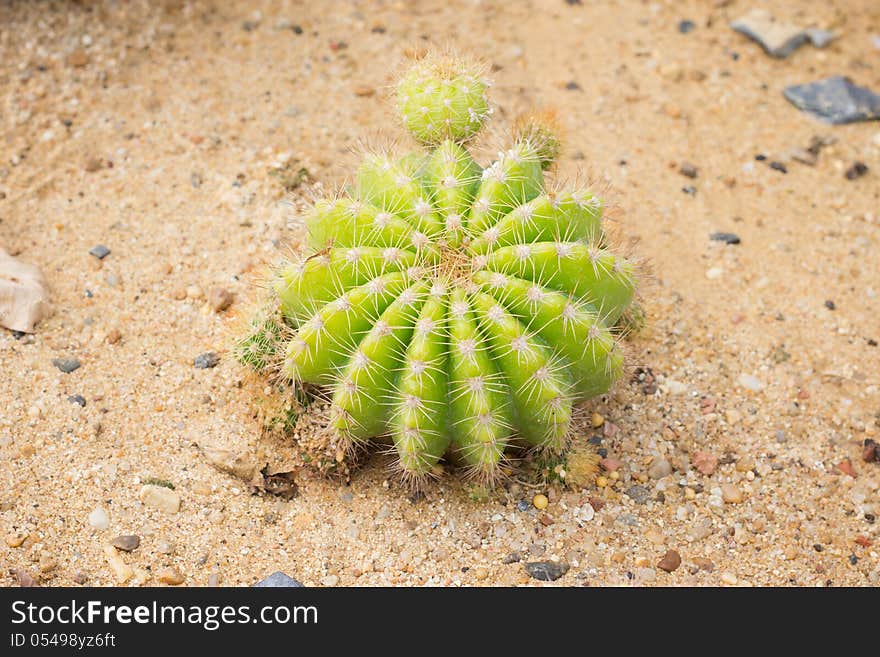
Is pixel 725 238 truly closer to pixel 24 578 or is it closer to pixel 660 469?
pixel 660 469

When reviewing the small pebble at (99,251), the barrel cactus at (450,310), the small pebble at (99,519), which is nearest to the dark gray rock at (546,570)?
the barrel cactus at (450,310)

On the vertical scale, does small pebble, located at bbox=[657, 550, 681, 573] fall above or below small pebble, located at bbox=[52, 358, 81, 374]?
below

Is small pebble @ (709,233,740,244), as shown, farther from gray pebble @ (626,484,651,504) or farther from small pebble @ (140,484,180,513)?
small pebble @ (140,484,180,513)

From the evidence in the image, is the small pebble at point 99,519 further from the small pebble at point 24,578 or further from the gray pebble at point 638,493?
the gray pebble at point 638,493

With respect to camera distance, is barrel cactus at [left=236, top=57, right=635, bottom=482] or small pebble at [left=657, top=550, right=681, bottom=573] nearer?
barrel cactus at [left=236, top=57, right=635, bottom=482]

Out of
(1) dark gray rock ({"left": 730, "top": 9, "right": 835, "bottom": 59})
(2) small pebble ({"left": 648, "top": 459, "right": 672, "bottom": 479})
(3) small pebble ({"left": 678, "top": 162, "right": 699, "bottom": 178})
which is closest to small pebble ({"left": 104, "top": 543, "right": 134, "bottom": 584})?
(2) small pebble ({"left": 648, "top": 459, "right": 672, "bottom": 479})

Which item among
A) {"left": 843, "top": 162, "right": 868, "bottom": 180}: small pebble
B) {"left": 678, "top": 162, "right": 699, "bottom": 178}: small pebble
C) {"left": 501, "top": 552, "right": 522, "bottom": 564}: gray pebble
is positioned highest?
{"left": 678, "top": 162, "right": 699, "bottom": 178}: small pebble

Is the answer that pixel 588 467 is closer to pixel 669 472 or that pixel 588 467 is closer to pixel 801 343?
pixel 669 472

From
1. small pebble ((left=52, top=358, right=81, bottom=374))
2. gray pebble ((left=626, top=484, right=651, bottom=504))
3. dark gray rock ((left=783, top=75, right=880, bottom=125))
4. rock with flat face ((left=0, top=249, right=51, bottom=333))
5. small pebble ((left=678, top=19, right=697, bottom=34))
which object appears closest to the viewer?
gray pebble ((left=626, top=484, right=651, bottom=504))
